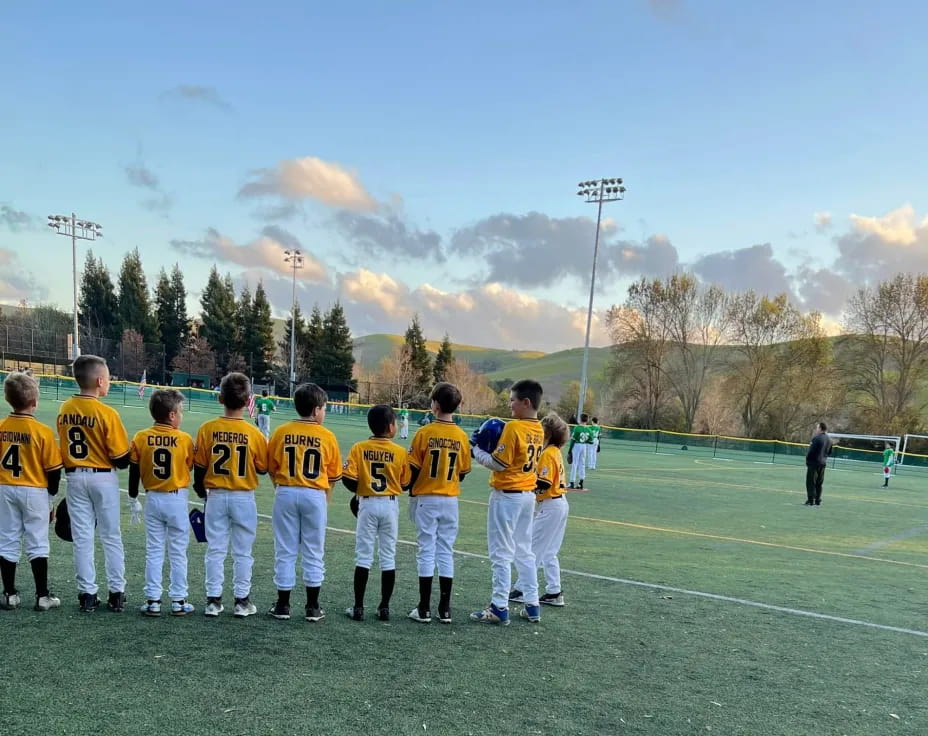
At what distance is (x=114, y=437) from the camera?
5199 mm

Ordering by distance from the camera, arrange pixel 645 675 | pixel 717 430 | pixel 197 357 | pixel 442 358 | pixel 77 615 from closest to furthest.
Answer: pixel 645 675
pixel 77 615
pixel 717 430
pixel 197 357
pixel 442 358

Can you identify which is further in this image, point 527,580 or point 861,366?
point 861,366

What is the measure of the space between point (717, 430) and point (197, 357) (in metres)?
54.2

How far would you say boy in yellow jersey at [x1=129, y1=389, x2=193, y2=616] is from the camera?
5176 millimetres

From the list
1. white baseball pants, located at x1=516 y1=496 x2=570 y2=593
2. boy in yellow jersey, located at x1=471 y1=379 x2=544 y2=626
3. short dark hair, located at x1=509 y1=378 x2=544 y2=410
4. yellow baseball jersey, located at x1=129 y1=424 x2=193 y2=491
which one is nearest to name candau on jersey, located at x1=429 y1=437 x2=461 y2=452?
boy in yellow jersey, located at x1=471 y1=379 x2=544 y2=626

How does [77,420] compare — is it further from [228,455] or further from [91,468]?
[228,455]

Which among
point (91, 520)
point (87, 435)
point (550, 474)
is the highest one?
point (87, 435)

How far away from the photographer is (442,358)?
7812cm

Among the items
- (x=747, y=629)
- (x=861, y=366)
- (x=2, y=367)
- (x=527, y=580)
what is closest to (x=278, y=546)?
(x=527, y=580)

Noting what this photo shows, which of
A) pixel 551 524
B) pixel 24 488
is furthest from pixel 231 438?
pixel 551 524

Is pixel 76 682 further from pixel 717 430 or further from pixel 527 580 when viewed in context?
pixel 717 430

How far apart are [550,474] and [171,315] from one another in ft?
252

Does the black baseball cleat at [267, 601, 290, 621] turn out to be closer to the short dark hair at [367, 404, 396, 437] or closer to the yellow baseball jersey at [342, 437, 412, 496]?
the yellow baseball jersey at [342, 437, 412, 496]

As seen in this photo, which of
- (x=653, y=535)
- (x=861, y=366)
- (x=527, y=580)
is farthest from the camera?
(x=861, y=366)
